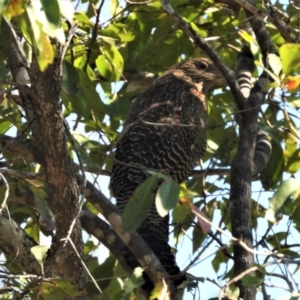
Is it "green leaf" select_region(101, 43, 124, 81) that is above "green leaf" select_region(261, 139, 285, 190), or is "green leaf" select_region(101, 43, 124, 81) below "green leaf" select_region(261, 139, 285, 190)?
above

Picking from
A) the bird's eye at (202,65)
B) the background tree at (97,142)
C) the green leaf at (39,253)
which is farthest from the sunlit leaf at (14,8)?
the bird's eye at (202,65)

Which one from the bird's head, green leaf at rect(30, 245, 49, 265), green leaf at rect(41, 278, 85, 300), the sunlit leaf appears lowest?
green leaf at rect(41, 278, 85, 300)

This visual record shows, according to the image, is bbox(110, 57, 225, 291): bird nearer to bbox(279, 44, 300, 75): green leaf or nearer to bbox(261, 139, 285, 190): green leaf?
bbox(261, 139, 285, 190): green leaf

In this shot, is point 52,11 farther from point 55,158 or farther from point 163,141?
point 163,141

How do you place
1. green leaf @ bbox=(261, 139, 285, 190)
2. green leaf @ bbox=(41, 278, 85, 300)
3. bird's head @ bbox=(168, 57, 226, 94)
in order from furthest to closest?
1. bird's head @ bbox=(168, 57, 226, 94)
2. green leaf @ bbox=(261, 139, 285, 190)
3. green leaf @ bbox=(41, 278, 85, 300)

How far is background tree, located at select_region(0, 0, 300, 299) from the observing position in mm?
2461

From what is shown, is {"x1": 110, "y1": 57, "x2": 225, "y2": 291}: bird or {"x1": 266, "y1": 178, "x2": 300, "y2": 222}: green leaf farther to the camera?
{"x1": 110, "y1": 57, "x2": 225, "y2": 291}: bird

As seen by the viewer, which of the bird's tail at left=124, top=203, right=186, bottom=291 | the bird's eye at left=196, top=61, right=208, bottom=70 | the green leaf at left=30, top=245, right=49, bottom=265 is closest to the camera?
the green leaf at left=30, top=245, right=49, bottom=265

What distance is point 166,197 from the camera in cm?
225

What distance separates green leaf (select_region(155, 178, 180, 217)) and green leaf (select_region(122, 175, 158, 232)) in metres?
0.12

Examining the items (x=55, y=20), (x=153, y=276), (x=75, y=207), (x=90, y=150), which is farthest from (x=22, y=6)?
(x=90, y=150)

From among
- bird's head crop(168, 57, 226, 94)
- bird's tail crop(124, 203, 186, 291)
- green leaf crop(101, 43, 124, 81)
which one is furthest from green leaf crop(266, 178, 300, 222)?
bird's head crop(168, 57, 226, 94)

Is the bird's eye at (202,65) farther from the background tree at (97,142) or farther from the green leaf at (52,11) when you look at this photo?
the green leaf at (52,11)

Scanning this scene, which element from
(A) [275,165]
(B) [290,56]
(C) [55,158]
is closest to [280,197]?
(B) [290,56]
